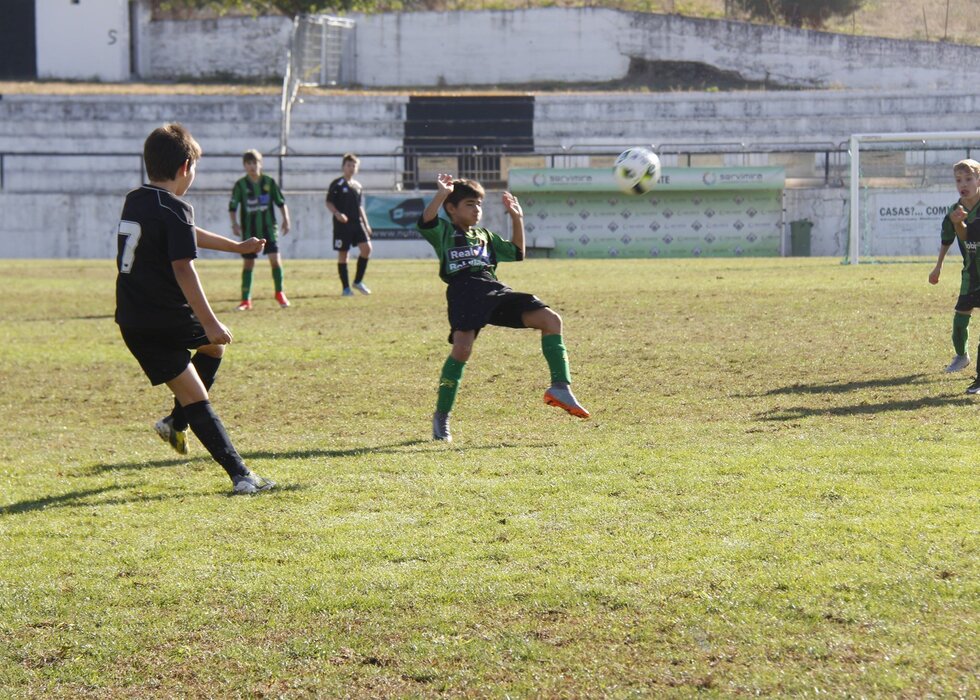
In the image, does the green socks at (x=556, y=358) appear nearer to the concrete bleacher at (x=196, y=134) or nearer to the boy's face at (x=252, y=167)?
the boy's face at (x=252, y=167)

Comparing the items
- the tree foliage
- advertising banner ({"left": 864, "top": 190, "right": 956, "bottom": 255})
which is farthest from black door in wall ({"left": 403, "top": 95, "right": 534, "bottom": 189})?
the tree foliage

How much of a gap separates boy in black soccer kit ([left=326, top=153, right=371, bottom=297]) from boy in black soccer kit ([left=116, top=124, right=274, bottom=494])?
12.0 meters

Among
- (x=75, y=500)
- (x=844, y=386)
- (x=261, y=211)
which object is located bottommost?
(x=75, y=500)

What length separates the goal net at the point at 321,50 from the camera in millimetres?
42312

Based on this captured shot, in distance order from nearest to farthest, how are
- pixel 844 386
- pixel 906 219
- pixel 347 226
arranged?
pixel 844 386 < pixel 347 226 < pixel 906 219

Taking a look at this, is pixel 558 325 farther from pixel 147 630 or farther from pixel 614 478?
pixel 147 630

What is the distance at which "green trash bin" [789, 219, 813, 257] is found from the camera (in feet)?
101

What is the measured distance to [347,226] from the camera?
62.5 ft

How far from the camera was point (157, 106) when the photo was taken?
37969 millimetres

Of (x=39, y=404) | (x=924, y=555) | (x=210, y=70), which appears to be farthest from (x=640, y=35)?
(x=924, y=555)

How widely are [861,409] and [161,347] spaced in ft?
15.5

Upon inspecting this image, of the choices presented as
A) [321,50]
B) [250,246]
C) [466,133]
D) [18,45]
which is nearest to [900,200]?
[466,133]

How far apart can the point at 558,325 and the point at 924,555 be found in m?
3.31

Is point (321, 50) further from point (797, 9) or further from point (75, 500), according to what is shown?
point (75, 500)
